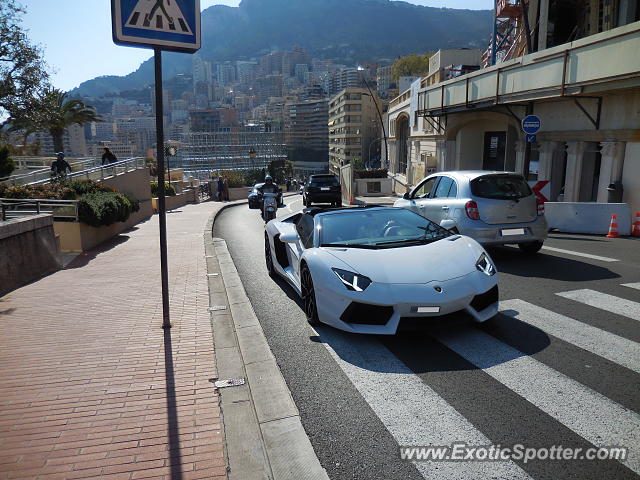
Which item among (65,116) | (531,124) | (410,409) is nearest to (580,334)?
(410,409)

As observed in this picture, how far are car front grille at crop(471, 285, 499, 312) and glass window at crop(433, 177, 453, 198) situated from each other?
166 inches

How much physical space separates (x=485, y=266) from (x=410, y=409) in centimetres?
211

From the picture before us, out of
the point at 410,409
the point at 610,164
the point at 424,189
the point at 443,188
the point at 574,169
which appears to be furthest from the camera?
the point at 574,169

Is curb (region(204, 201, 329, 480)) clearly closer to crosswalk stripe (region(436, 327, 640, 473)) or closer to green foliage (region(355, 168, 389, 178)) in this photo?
crosswalk stripe (region(436, 327, 640, 473))

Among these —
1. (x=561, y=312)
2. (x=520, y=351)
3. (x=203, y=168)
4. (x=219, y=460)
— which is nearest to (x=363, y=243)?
(x=520, y=351)

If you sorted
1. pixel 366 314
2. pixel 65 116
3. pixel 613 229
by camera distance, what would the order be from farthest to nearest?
1. pixel 65 116
2. pixel 613 229
3. pixel 366 314

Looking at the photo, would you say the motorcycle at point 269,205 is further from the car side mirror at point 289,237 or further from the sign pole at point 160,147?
the sign pole at point 160,147

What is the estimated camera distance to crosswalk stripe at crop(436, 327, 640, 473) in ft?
10.1

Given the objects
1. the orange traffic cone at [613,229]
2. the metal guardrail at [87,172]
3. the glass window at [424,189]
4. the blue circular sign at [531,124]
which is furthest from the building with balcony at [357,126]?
the glass window at [424,189]

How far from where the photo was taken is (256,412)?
358 cm

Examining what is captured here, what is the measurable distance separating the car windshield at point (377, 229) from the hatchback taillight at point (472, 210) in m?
2.30

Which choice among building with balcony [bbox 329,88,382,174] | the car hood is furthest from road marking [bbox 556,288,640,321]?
building with balcony [bbox 329,88,382,174]

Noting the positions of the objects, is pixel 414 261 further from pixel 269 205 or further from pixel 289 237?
pixel 269 205

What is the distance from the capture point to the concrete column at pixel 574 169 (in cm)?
1598
